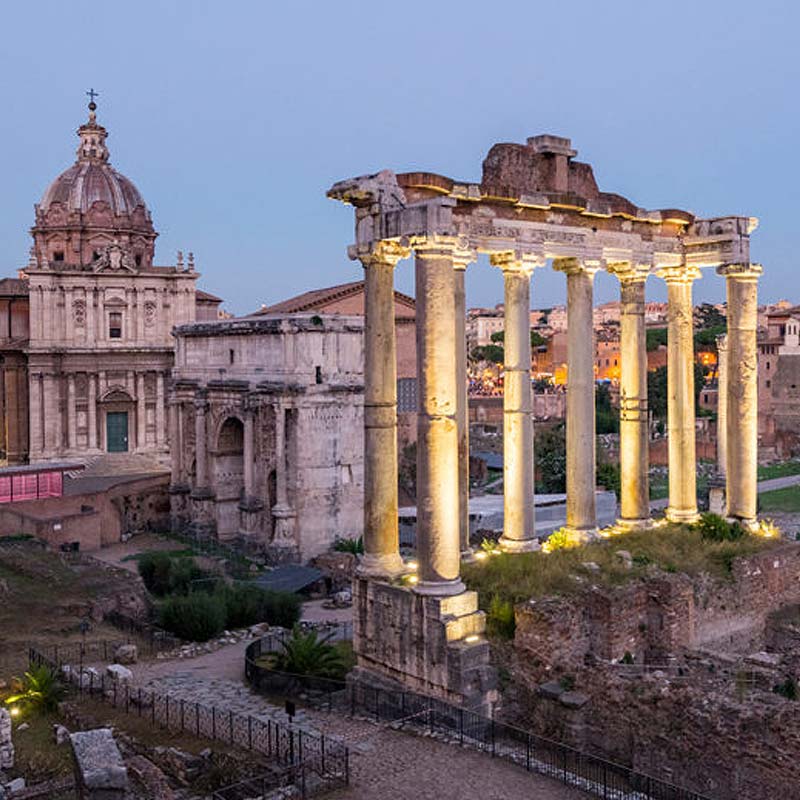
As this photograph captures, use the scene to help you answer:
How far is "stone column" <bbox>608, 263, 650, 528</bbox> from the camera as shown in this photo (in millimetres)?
20734

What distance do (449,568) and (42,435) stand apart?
37.1m

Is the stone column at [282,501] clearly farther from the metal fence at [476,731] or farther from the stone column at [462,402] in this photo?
the stone column at [462,402]

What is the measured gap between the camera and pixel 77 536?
36.6m

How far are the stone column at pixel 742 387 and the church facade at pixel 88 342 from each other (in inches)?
1335

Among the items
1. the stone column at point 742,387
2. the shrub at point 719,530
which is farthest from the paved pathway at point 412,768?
the stone column at point 742,387

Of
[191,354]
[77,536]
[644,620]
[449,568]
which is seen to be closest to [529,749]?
[449,568]

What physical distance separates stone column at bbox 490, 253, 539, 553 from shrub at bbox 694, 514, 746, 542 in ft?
13.9

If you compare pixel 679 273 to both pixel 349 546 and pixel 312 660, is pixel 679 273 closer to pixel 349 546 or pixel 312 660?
pixel 312 660

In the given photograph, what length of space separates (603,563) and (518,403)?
10.7 feet

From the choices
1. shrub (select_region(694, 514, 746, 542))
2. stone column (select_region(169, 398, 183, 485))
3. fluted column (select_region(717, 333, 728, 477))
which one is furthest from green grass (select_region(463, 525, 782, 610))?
stone column (select_region(169, 398, 183, 485))

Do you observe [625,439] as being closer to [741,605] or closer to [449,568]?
[741,605]

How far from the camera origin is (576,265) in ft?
63.2

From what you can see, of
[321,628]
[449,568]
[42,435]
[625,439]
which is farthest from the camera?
[42,435]

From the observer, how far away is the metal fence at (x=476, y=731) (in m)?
12.7
